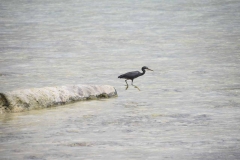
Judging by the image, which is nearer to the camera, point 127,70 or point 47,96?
point 47,96

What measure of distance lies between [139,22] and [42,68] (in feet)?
40.3

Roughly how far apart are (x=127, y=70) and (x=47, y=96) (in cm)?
618

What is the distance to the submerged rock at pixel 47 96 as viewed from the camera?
14.4 metres

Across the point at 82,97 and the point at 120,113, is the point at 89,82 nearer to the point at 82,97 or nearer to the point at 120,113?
the point at 82,97

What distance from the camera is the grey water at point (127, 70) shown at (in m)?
11.7

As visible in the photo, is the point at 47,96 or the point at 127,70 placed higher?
the point at 47,96

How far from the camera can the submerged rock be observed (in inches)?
567

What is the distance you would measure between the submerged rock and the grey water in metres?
0.25

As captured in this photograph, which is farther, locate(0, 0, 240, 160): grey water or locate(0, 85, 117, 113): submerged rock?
locate(0, 85, 117, 113): submerged rock

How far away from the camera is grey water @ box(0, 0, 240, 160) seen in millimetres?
11670

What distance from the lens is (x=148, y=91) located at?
17.3 metres

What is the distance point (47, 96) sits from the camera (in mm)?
15086

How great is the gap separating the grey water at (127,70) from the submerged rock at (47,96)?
0.25m

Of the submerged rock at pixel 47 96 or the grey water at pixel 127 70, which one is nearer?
the grey water at pixel 127 70
